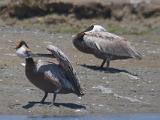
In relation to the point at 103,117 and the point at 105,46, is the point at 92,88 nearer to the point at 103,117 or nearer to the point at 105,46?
the point at 103,117

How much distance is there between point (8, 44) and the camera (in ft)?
66.7

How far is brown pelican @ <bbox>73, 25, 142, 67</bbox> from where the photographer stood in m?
17.6

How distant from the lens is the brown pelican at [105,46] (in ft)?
57.8

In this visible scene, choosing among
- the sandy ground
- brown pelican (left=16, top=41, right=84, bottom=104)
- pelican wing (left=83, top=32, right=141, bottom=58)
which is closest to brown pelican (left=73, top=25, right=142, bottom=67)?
pelican wing (left=83, top=32, right=141, bottom=58)

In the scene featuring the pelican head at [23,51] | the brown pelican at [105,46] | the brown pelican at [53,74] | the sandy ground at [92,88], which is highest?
the pelican head at [23,51]

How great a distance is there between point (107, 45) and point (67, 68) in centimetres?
408

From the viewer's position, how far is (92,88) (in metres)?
15.4

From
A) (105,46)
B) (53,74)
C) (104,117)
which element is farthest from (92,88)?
(105,46)

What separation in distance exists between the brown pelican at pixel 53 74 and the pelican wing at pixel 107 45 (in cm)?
382

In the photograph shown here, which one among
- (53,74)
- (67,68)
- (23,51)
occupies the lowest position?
(53,74)

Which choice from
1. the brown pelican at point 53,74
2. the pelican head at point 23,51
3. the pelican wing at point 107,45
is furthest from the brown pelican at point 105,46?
the pelican head at point 23,51

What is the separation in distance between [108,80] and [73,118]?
2884mm

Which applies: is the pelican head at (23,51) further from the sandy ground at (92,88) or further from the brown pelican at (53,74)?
the sandy ground at (92,88)

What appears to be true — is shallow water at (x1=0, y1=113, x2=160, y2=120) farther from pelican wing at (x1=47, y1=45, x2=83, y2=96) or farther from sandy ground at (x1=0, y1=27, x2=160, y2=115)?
pelican wing at (x1=47, y1=45, x2=83, y2=96)
